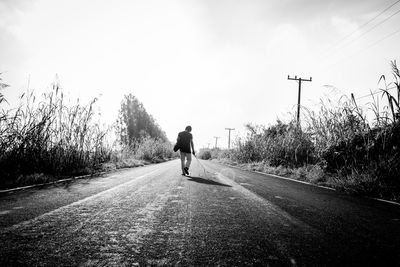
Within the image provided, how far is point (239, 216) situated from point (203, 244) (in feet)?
3.74

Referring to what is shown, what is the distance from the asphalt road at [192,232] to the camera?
1896 mm

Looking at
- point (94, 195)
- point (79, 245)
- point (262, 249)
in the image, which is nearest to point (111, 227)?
point (79, 245)

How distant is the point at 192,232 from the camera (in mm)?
2527

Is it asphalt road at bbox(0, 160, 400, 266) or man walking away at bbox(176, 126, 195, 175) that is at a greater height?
man walking away at bbox(176, 126, 195, 175)

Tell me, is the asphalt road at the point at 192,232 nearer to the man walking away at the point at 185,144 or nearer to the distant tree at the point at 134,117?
the man walking away at the point at 185,144

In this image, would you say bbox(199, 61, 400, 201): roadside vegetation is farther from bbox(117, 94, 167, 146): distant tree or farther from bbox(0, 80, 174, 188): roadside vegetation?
bbox(117, 94, 167, 146): distant tree

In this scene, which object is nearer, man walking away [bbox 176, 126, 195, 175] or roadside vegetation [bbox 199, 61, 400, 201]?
roadside vegetation [bbox 199, 61, 400, 201]

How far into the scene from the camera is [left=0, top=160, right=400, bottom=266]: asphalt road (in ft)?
6.22

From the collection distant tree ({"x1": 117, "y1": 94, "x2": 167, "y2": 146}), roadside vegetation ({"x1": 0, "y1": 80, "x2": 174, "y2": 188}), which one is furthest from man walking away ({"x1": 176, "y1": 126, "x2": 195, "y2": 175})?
distant tree ({"x1": 117, "y1": 94, "x2": 167, "y2": 146})

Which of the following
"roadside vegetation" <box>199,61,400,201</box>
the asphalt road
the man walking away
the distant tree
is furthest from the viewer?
the distant tree

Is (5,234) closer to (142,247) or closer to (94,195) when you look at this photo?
(142,247)

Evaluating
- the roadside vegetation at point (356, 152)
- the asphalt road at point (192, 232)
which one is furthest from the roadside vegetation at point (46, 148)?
the roadside vegetation at point (356, 152)

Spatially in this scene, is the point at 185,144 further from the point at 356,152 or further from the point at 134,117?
the point at 134,117

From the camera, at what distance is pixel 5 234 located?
7.59ft
